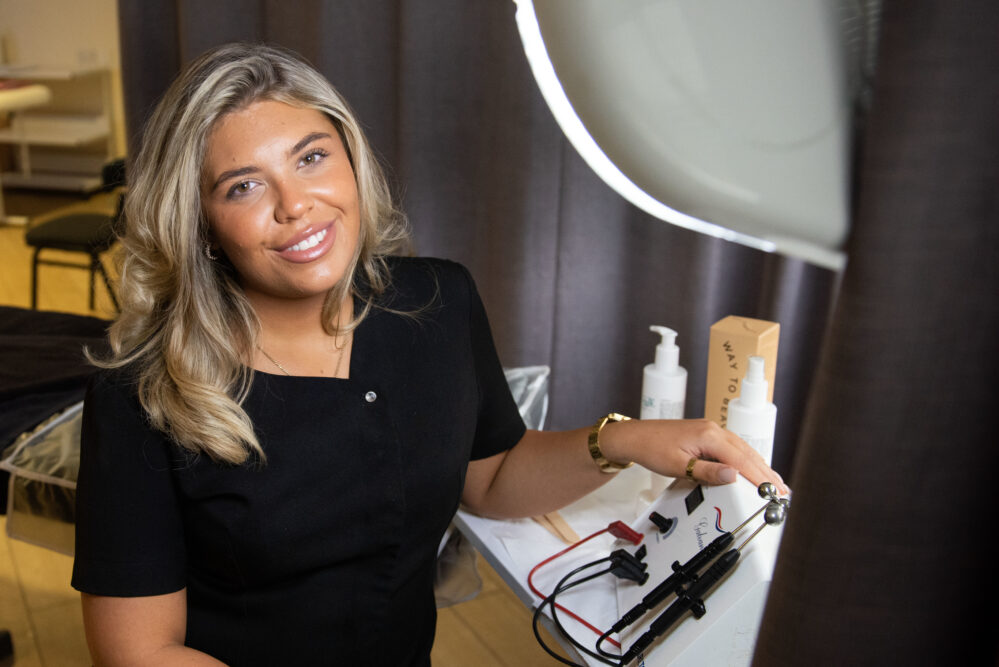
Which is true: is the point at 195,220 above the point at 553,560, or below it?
above

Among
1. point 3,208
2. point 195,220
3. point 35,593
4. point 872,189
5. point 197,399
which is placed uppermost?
point 872,189

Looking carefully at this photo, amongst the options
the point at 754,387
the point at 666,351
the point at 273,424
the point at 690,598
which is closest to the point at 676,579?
the point at 690,598

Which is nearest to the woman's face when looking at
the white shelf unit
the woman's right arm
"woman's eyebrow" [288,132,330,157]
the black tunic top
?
"woman's eyebrow" [288,132,330,157]

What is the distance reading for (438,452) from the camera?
1091 mm

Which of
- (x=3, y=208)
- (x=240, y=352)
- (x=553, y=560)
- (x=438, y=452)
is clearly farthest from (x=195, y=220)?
(x=3, y=208)

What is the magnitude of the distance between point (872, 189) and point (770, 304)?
1.24 m

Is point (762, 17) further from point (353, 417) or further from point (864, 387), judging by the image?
point (353, 417)

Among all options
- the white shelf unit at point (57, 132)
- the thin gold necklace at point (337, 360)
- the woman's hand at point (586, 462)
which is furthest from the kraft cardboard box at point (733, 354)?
the white shelf unit at point (57, 132)

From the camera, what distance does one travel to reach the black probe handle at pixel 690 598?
810 millimetres

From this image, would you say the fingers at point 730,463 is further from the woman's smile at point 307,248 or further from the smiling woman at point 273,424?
the woman's smile at point 307,248

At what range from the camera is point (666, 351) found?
1.14m

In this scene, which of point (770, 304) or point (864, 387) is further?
point (770, 304)

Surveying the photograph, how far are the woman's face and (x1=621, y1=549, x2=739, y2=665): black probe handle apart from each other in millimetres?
480

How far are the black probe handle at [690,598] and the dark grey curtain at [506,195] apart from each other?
2.84ft
